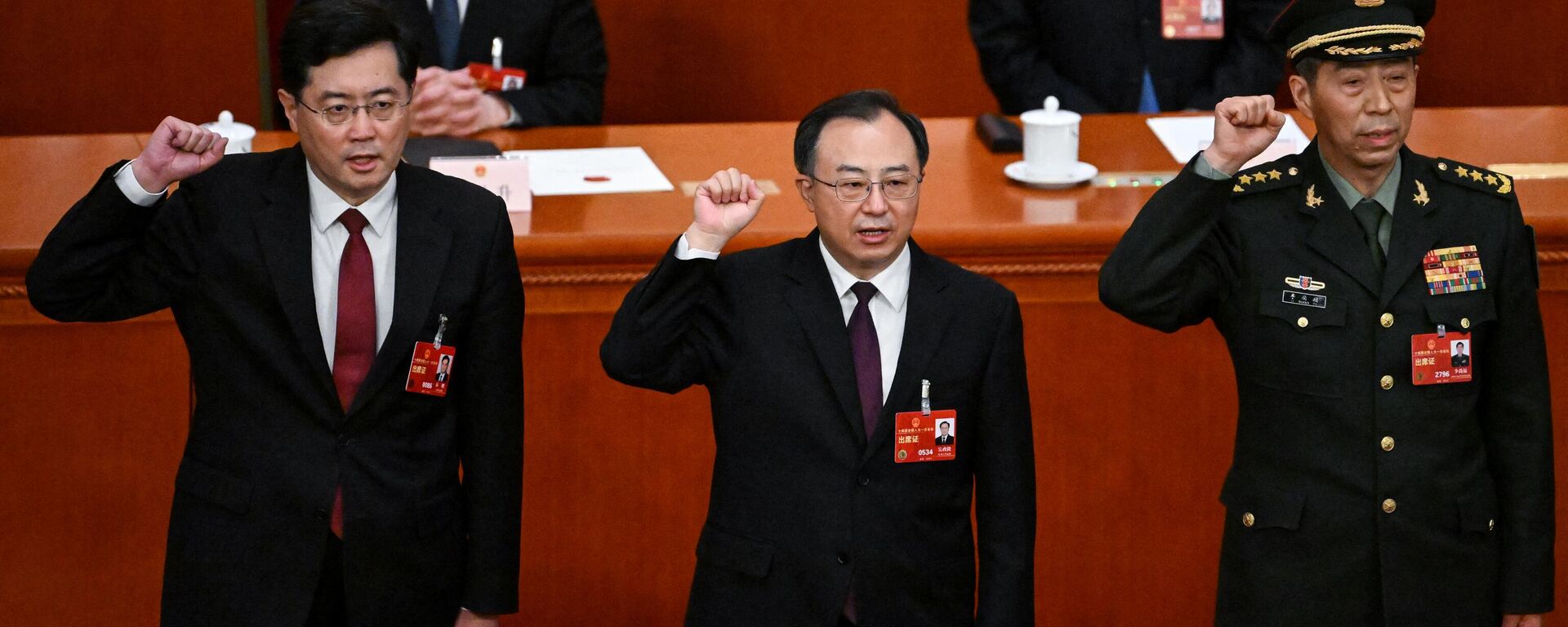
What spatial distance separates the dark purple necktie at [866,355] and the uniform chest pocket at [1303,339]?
533mm

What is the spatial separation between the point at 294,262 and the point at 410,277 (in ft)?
0.49

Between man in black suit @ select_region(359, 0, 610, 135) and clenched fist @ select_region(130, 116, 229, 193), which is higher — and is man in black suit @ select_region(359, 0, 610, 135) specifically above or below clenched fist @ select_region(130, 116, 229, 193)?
above

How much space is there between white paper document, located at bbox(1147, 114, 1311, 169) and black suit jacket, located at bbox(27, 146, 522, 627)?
1750 mm

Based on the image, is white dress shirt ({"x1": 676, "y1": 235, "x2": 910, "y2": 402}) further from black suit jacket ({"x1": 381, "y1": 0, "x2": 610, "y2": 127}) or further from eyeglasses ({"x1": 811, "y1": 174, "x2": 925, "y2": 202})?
black suit jacket ({"x1": 381, "y1": 0, "x2": 610, "y2": 127})

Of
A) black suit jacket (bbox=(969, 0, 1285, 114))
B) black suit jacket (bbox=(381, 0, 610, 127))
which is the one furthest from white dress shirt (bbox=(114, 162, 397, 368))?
black suit jacket (bbox=(969, 0, 1285, 114))

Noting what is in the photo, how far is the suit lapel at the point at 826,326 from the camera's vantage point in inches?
93.6

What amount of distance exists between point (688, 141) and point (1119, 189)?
0.98 metres

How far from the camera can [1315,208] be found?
98.5 inches

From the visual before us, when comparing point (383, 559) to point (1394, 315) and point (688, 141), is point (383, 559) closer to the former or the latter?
point (1394, 315)

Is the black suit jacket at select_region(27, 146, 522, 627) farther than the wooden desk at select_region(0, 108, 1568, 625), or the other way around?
the wooden desk at select_region(0, 108, 1568, 625)

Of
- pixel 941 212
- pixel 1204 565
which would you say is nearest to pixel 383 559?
pixel 941 212

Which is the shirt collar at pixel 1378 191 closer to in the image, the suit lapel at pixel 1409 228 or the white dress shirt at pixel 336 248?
the suit lapel at pixel 1409 228

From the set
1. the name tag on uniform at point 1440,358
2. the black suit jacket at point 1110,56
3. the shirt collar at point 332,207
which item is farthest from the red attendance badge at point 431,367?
the black suit jacket at point 1110,56

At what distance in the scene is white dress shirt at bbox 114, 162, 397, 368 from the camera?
2.45 metres
